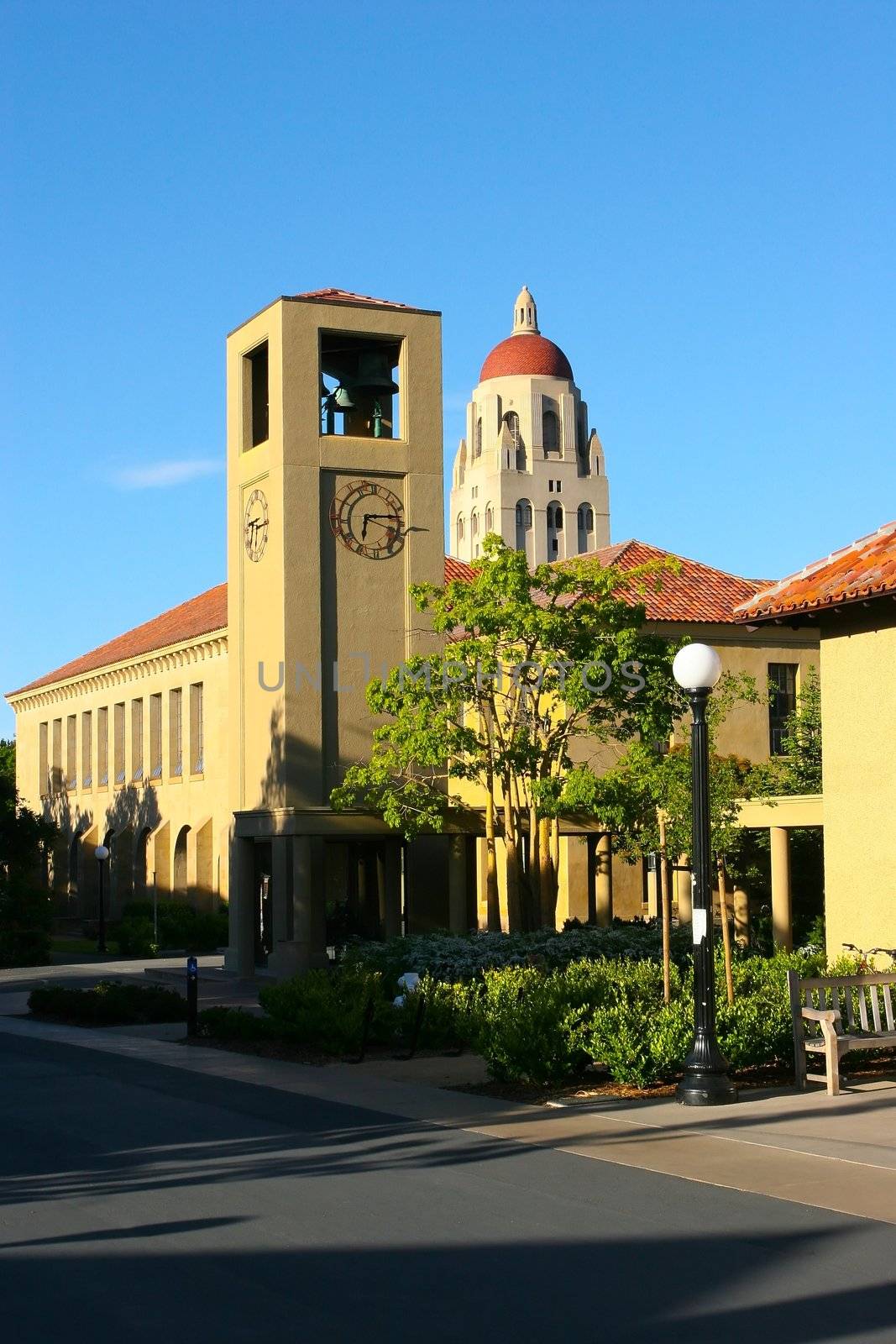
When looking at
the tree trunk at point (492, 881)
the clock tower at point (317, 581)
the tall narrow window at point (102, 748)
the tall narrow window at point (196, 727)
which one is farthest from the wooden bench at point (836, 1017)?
the tall narrow window at point (102, 748)

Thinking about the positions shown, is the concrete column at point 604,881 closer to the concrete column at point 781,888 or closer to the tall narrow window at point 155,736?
the concrete column at point 781,888

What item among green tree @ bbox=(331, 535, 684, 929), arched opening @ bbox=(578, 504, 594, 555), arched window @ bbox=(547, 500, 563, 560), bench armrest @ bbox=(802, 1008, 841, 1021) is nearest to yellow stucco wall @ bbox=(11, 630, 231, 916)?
green tree @ bbox=(331, 535, 684, 929)

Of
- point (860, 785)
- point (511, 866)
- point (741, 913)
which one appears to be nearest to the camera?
point (860, 785)

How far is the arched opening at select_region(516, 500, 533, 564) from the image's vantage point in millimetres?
138500

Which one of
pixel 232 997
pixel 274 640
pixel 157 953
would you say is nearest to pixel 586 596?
pixel 274 640

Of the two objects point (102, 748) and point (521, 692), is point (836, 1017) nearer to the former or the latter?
point (521, 692)

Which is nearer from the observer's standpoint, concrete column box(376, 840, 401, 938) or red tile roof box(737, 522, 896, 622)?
red tile roof box(737, 522, 896, 622)

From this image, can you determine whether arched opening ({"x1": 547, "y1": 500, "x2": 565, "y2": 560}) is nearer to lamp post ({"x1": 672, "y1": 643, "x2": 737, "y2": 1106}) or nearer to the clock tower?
the clock tower

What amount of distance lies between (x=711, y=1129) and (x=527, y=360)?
422ft

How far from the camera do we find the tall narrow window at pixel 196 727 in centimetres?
5278

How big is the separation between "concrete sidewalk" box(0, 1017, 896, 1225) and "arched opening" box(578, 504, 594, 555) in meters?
126

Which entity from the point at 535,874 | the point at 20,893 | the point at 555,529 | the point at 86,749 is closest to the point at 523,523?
the point at 555,529

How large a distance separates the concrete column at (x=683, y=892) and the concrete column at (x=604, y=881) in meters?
1.55

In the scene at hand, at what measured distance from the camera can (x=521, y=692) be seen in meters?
29.2
